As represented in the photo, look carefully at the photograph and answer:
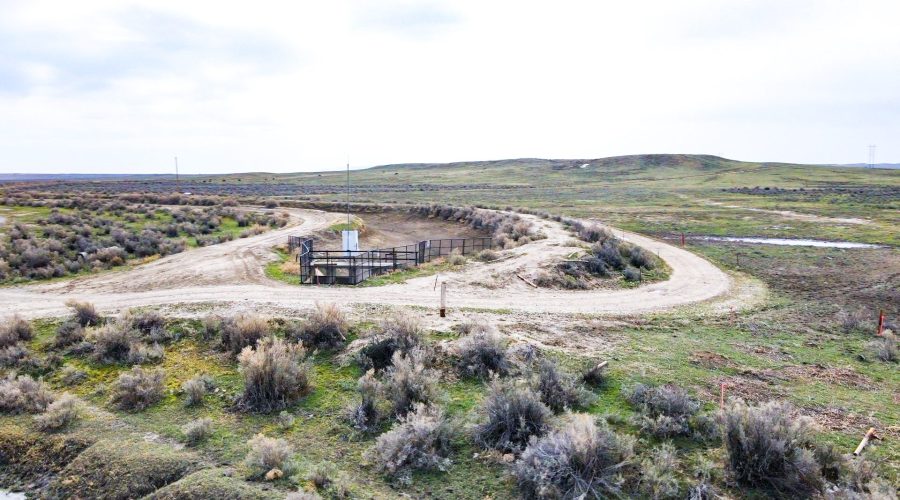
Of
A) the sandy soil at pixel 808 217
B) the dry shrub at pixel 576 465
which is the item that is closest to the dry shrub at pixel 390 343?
the dry shrub at pixel 576 465

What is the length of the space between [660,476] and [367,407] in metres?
5.76

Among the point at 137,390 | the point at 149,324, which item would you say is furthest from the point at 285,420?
the point at 149,324

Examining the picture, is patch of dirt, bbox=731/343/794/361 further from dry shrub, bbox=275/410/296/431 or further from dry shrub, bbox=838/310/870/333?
dry shrub, bbox=275/410/296/431

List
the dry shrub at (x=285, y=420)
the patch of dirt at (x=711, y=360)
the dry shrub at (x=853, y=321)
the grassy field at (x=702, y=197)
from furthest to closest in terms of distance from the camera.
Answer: the grassy field at (x=702, y=197)
the dry shrub at (x=853, y=321)
the patch of dirt at (x=711, y=360)
the dry shrub at (x=285, y=420)

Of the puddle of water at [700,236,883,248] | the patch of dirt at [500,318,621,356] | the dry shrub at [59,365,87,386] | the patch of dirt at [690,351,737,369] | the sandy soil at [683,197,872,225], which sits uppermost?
the sandy soil at [683,197,872,225]

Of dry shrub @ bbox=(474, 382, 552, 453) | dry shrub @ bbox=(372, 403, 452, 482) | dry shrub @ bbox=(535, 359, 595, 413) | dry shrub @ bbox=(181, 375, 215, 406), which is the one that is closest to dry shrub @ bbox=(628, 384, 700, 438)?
dry shrub @ bbox=(535, 359, 595, 413)

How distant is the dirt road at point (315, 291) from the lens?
18719 millimetres

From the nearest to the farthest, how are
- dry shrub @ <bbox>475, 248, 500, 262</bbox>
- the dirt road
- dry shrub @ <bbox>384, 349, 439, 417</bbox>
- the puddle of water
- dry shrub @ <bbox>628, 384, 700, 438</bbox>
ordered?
dry shrub @ <bbox>628, 384, 700, 438</bbox> → dry shrub @ <bbox>384, 349, 439, 417</bbox> → the dirt road → dry shrub @ <bbox>475, 248, 500, 262</bbox> → the puddle of water

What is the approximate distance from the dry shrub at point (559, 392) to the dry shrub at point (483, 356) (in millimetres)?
1414

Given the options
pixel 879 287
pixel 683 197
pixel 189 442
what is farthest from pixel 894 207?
pixel 189 442

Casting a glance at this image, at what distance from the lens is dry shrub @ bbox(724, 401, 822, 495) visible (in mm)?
8320

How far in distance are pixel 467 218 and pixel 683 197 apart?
1714 inches

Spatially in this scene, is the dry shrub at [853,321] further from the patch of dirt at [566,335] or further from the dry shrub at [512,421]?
the dry shrub at [512,421]

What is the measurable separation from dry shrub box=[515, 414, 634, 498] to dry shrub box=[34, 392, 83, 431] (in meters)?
9.35
